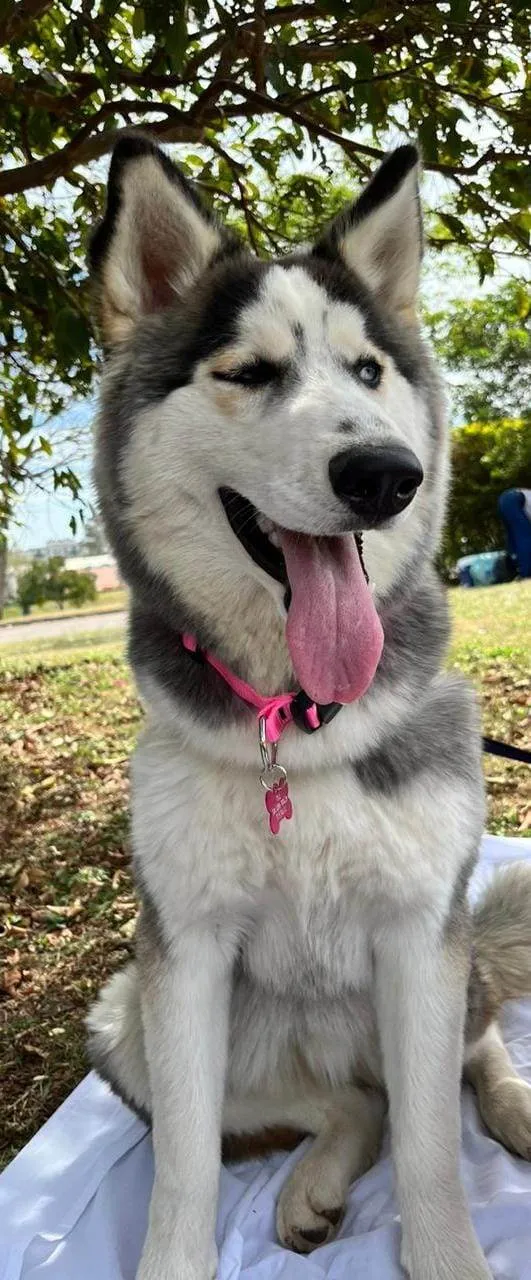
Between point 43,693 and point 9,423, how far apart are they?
3.70 metres

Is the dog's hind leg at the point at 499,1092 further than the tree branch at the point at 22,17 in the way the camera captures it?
No

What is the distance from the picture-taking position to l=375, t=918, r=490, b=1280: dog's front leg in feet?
5.80

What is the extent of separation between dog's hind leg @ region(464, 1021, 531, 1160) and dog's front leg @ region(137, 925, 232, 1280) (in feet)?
2.34

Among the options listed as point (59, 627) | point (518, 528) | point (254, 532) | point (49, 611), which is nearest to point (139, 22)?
point (254, 532)

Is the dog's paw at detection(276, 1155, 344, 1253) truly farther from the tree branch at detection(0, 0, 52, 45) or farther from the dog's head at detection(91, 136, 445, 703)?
the tree branch at detection(0, 0, 52, 45)

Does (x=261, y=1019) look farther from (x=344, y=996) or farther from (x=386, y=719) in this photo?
(x=386, y=719)

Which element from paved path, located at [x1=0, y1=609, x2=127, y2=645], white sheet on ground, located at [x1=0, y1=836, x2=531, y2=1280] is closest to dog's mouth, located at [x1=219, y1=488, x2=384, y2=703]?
white sheet on ground, located at [x1=0, y1=836, x2=531, y2=1280]

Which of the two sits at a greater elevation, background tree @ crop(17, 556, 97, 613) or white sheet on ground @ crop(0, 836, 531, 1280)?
white sheet on ground @ crop(0, 836, 531, 1280)

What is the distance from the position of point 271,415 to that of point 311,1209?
1.65 meters

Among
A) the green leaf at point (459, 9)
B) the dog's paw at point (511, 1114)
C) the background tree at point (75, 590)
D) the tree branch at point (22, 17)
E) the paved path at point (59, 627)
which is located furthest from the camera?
the background tree at point (75, 590)

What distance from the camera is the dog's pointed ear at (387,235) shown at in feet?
6.47

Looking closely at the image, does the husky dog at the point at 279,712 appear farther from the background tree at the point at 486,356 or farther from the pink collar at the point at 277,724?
the background tree at the point at 486,356

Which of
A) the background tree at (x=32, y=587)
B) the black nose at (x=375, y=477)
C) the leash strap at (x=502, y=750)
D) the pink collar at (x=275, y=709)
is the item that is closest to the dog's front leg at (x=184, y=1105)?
the pink collar at (x=275, y=709)

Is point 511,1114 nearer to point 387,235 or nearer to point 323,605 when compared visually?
point 323,605
